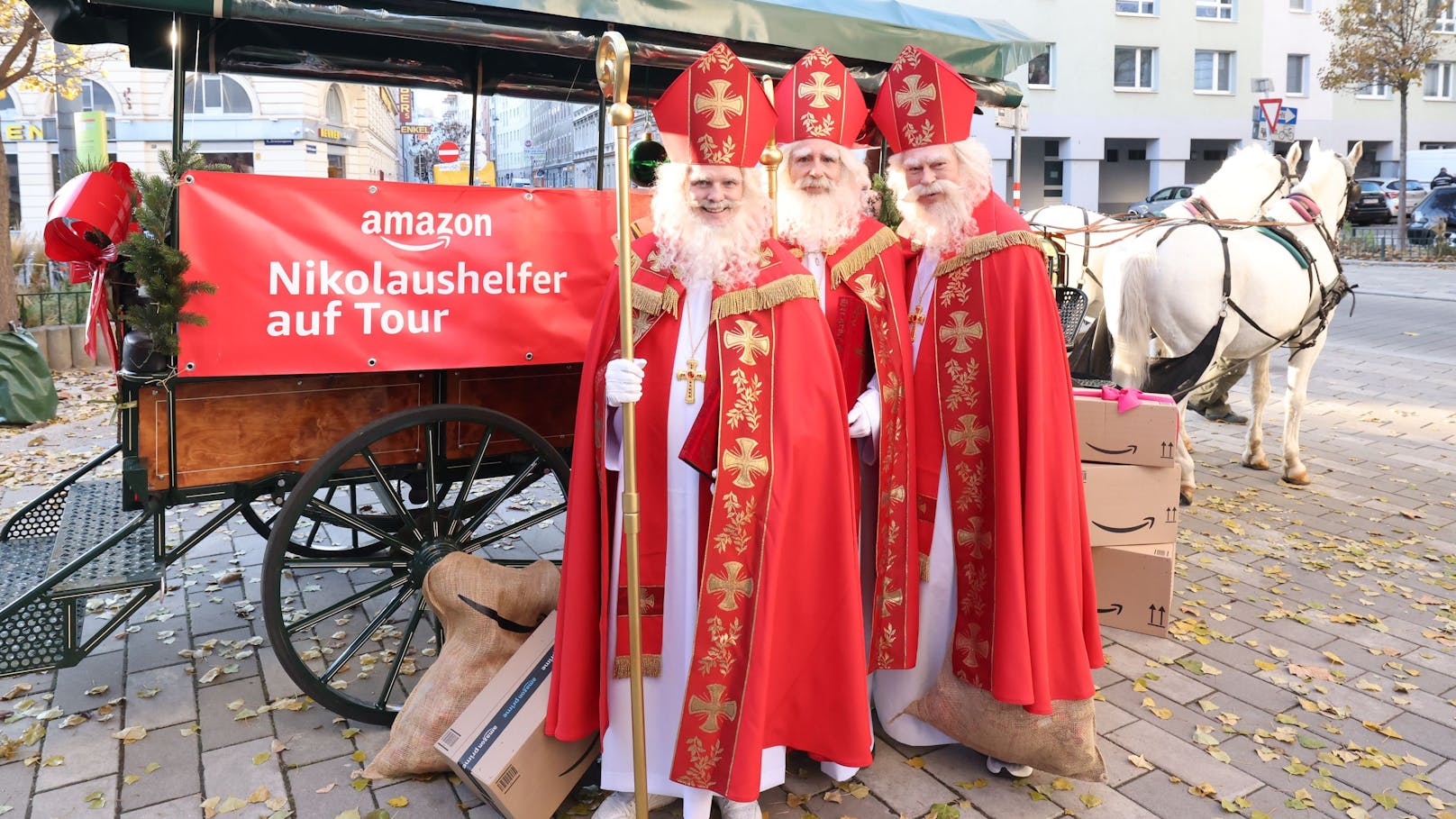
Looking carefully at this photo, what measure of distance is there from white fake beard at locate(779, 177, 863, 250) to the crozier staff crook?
748mm

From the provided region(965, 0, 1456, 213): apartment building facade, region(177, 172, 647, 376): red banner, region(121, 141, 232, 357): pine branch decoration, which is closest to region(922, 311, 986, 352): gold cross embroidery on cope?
region(177, 172, 647, 376): red banner

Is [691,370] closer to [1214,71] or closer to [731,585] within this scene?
[731,585]

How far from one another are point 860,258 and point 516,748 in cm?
178

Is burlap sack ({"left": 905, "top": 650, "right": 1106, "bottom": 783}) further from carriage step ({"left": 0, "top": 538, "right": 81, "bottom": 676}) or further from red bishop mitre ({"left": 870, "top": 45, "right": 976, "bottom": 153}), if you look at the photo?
carriage step ({"left": 0, "top": 538, "right": 81, "bottom": 676})

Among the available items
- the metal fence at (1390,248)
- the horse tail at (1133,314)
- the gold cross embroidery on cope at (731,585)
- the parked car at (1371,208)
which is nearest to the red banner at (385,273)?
the gold cross embroidery on cope at (731,585)

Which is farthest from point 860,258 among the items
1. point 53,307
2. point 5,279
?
point 53,307

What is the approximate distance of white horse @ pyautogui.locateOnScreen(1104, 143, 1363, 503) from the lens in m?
5.87

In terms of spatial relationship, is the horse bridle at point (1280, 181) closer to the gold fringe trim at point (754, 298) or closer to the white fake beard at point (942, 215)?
the white fake beard at point (942, 215)

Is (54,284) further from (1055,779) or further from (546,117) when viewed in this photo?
(1055,779)

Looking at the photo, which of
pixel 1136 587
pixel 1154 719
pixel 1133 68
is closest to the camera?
pixel 1154 719

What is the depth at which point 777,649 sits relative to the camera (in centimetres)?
291

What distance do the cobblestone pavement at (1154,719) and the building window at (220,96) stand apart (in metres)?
2.11

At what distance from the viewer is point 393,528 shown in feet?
13.8

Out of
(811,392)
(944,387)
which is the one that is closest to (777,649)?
(811,392)
